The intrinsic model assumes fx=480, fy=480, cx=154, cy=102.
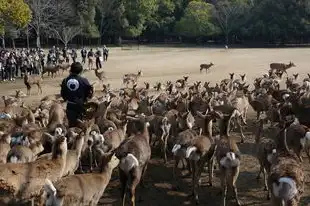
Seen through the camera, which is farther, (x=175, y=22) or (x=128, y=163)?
(x=175, y=22)

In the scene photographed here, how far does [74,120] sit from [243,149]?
17.9ft

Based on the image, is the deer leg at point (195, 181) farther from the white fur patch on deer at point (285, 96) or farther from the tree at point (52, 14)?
the tree at point (52, 14)

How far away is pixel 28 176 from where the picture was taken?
27.2 ft

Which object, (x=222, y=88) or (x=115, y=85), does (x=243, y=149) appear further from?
(x=115, y=85)

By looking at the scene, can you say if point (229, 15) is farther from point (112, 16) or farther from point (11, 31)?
point (11, 31)

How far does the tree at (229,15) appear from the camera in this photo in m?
72.4

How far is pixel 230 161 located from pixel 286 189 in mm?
2095

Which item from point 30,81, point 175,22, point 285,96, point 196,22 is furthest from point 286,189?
point 175,22

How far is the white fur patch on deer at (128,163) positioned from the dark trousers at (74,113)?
2.19 metres

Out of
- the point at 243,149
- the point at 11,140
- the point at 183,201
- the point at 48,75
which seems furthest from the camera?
the point at 48,75

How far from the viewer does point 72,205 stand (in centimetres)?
774

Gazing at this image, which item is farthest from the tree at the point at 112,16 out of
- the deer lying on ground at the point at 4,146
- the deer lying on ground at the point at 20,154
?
the deer lying on ground at the point at 20,154

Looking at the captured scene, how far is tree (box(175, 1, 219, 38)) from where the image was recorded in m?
73.1

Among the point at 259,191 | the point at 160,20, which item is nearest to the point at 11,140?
the point at 259,191
